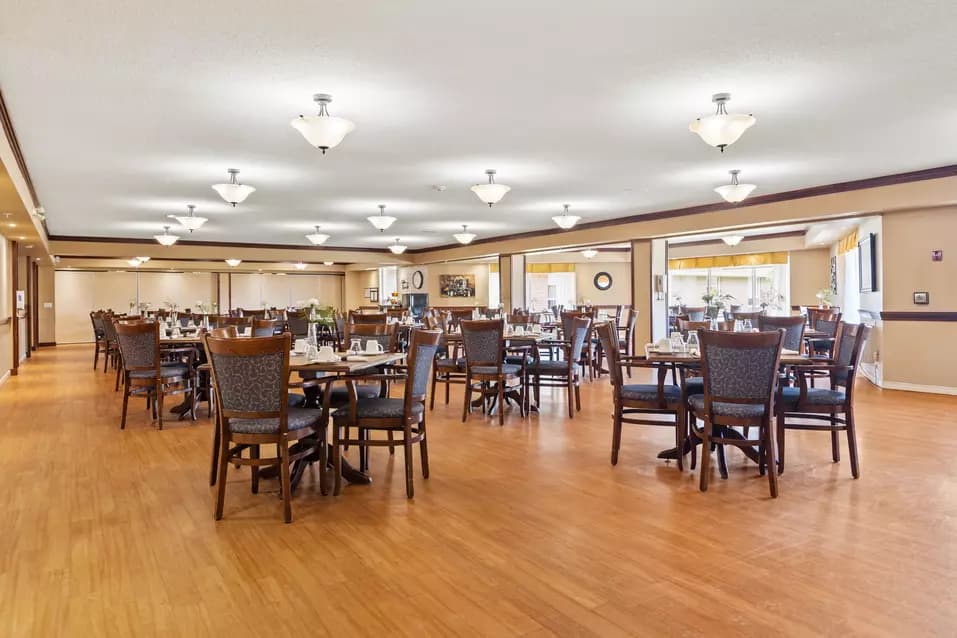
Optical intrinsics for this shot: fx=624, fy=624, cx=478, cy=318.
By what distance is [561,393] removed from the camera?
280 inches

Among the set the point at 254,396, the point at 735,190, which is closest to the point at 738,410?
the point at 254,396

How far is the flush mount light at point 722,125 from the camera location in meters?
4.24

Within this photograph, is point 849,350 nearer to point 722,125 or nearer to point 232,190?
point 722,125

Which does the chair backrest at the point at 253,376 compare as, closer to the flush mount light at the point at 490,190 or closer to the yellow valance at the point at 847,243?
the flush mount light at the point at 490,190

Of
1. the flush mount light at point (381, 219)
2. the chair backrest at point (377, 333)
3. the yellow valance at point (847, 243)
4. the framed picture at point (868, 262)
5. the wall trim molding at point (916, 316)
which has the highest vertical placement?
the flush mount light at point (381, 219)

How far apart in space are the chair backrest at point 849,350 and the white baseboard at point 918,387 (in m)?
4.20

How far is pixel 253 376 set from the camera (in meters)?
3.02

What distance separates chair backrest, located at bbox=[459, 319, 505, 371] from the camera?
548cm

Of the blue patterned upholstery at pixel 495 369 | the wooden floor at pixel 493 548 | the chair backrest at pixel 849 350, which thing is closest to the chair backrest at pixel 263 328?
the wooden floor at pixel 493 548

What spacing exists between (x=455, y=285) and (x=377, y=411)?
1399 centimetres

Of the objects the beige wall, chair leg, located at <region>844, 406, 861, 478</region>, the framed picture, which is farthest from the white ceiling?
the beige wall

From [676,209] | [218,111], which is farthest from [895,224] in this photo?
[218,111]

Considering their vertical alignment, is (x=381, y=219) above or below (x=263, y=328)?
above

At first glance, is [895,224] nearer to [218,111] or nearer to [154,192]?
[218,111]
